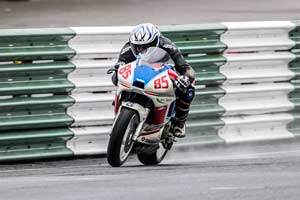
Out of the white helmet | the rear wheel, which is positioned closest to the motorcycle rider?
the white helmet

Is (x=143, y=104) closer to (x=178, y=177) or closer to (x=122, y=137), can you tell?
(x=122, y=137)

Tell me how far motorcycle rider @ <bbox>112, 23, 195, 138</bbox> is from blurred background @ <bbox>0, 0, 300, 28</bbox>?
9.55 metres

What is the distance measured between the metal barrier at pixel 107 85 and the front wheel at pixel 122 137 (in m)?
1.68

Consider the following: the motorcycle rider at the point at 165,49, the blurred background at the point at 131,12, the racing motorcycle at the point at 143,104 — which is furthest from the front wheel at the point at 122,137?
the blurred background at the point at 131,12

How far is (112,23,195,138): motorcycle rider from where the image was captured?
10.2 meters

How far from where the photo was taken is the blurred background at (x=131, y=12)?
20.8m

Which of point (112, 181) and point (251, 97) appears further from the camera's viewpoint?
point (251, 97)

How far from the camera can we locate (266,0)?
25.7 metres

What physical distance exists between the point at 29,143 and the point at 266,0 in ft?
50.2

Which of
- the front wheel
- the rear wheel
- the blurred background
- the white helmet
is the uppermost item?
the white helmet

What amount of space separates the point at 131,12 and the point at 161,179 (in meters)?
14.2

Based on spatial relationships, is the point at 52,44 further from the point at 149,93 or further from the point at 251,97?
the point at 251,97

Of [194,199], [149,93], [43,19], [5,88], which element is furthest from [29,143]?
[43,19]

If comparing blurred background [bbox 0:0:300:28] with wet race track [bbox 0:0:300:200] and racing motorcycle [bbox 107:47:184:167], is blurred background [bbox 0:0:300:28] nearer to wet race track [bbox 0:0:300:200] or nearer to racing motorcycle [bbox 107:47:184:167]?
wet race track [bbox 0:0:300:200]
